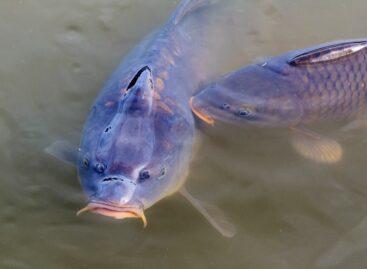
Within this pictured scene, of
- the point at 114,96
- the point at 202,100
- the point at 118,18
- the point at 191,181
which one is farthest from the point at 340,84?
the point at 118,18

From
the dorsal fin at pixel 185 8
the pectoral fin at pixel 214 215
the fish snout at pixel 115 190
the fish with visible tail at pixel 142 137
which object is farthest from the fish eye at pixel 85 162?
the dorsal fin at pixel 185 8

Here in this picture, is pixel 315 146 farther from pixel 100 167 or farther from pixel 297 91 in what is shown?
pixel 100 167

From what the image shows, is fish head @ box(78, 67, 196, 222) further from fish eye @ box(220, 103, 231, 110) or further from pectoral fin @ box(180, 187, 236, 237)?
fish eye @ box(220, 103, 231, 110)

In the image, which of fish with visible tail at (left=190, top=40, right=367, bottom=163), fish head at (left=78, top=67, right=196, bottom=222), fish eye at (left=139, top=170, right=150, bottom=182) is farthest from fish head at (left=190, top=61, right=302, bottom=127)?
fish eye at (left=139, top=170, right=150, bottom=182)

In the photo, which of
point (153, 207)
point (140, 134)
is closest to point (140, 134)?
point (140, 134)

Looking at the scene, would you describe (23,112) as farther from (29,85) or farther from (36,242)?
(36,242)

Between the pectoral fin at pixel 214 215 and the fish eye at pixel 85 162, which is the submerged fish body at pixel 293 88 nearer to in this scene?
the pectoral fin at pixel 214 215
